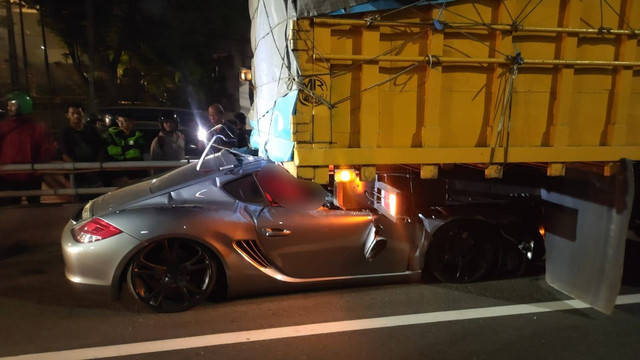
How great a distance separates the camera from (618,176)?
3.87m

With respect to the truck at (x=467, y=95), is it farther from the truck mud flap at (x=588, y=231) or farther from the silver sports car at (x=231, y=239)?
the silver sports car at (x=231, y=239)

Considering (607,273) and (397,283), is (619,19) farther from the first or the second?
(397,283)

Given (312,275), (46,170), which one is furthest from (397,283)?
(46,170)

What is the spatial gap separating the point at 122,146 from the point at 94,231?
3.17 metres

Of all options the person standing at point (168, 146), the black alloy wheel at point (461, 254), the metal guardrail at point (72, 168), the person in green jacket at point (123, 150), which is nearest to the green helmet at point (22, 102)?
the metal guardrail at point (72, 168)

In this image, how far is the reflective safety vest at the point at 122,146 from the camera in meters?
6.73

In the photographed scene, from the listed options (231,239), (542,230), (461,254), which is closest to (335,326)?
(231,239)

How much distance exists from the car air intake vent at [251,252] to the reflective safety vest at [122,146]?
3457 mm

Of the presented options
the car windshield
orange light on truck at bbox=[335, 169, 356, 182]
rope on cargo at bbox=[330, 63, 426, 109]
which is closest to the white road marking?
the car windshield

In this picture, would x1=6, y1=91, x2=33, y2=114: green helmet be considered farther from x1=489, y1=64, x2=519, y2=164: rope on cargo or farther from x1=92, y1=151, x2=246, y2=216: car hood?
x1=489, y1=64, x2=519, y2=164: rope on cargo

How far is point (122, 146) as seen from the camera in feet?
22.3

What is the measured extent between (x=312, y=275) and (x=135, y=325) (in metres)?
1.53

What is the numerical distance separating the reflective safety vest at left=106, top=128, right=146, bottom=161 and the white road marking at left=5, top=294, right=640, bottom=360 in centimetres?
377

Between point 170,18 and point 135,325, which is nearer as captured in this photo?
point 135,325
